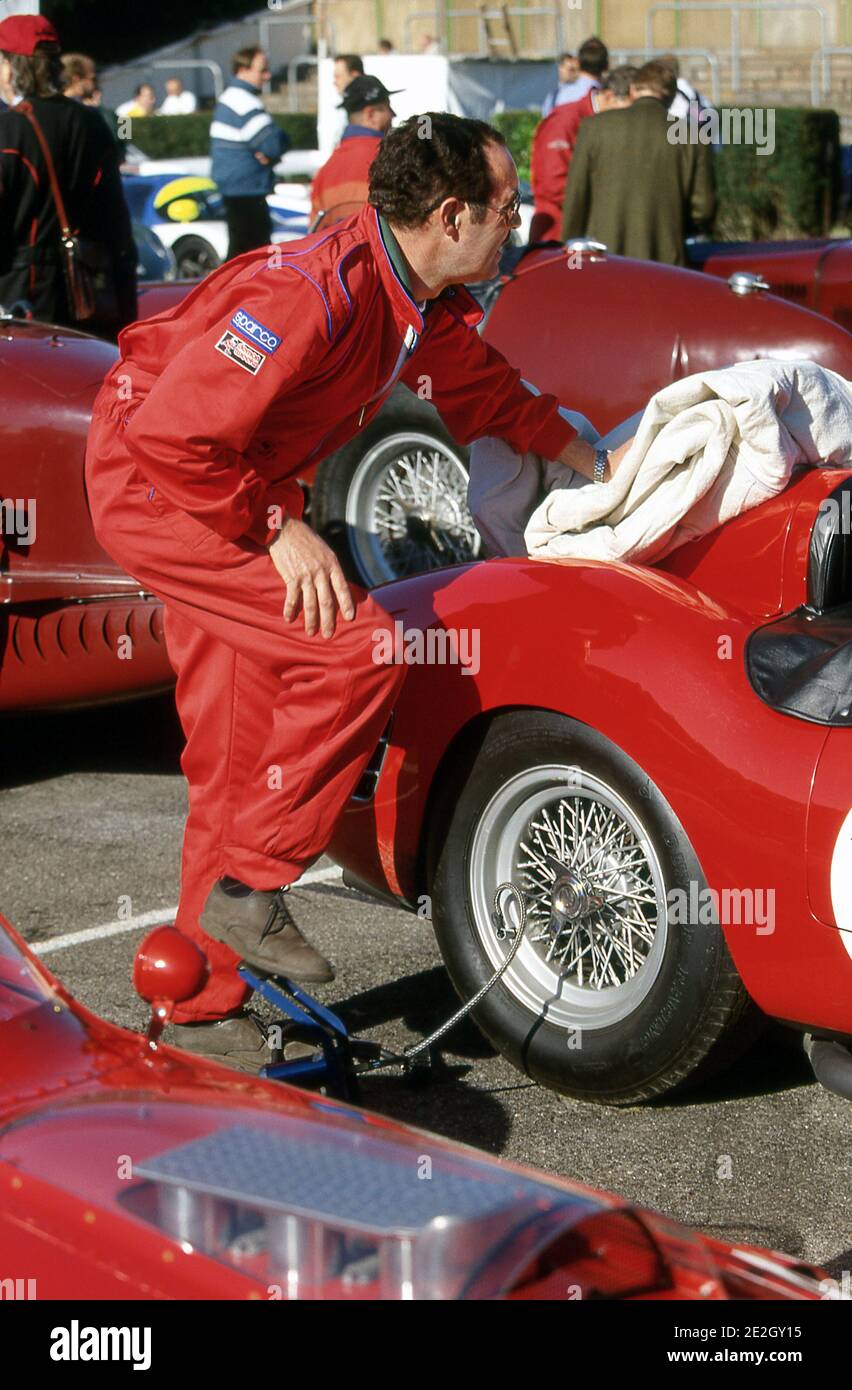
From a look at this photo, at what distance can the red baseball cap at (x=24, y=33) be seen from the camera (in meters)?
6.48

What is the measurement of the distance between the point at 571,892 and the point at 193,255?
15088 mm

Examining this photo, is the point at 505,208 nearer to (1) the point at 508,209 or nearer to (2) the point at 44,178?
(1) the point at 508,209

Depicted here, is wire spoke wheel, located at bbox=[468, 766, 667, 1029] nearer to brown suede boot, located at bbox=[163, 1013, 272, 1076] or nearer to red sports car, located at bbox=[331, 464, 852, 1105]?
red sports car, located at bbox=[331, 464, 852, 1105]

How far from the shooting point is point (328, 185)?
27.3 feet

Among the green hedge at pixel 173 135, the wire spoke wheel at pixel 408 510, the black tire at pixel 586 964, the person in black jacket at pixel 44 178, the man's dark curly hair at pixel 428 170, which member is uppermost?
the green hedge at pixel 173 135

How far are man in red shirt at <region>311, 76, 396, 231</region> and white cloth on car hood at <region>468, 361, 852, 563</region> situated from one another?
446cm

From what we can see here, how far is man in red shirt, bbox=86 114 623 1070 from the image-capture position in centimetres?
326

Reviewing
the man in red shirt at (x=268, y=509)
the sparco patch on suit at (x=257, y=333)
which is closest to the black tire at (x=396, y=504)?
the man in red shirt at (x=268, y=509)

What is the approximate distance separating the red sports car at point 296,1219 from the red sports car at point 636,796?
1.16m

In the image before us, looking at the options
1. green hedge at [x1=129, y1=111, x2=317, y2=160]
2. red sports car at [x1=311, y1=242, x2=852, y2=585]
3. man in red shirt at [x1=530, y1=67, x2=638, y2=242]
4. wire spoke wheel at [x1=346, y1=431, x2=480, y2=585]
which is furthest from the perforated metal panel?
green hedge at [x1=129, y1=111, x2=317, y2=160]

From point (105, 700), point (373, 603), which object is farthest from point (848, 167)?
point (373, 603)

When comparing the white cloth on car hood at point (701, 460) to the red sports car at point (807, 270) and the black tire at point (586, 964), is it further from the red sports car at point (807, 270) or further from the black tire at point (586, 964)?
the red sports car at point (807, 270)

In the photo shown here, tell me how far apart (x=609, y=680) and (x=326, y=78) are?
24422 mm
